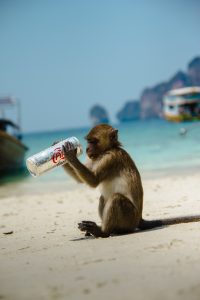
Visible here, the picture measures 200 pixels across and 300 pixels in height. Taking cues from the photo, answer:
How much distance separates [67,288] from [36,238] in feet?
8.91

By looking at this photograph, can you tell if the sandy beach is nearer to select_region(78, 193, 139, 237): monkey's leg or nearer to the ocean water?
select_region(78, 193, 139, 237): monkey's leg

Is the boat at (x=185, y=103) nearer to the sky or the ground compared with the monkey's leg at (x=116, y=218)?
nearer to the sky

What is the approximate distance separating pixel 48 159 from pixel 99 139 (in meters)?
0.58

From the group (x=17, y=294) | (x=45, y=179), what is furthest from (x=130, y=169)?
(x=45, y=179)

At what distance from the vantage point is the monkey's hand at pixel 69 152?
209 inches

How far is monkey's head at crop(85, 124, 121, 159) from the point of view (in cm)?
529

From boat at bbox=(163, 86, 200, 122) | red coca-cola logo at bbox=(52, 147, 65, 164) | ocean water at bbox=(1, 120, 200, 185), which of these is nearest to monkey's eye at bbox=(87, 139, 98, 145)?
red coca-cola logo at bbox=(52, 147, 65, 164)

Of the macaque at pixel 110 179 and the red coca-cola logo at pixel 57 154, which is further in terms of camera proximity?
the red coca-cola logo at pixel 57 154

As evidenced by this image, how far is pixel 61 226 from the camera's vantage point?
6883 mm

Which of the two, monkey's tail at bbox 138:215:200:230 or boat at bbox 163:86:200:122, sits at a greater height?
boat at bbox 163:86:200:122

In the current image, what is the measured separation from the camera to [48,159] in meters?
5.39

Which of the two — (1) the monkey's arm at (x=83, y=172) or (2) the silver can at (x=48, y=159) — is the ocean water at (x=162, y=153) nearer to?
(2) the silver can at (x=48, y=159)

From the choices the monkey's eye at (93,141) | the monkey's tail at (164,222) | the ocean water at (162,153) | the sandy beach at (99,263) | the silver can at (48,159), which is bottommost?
the sandy beach at (99,263)

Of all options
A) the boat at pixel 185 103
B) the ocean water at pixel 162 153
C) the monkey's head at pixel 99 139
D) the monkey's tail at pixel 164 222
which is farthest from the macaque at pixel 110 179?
the boat at pixel 185 103
